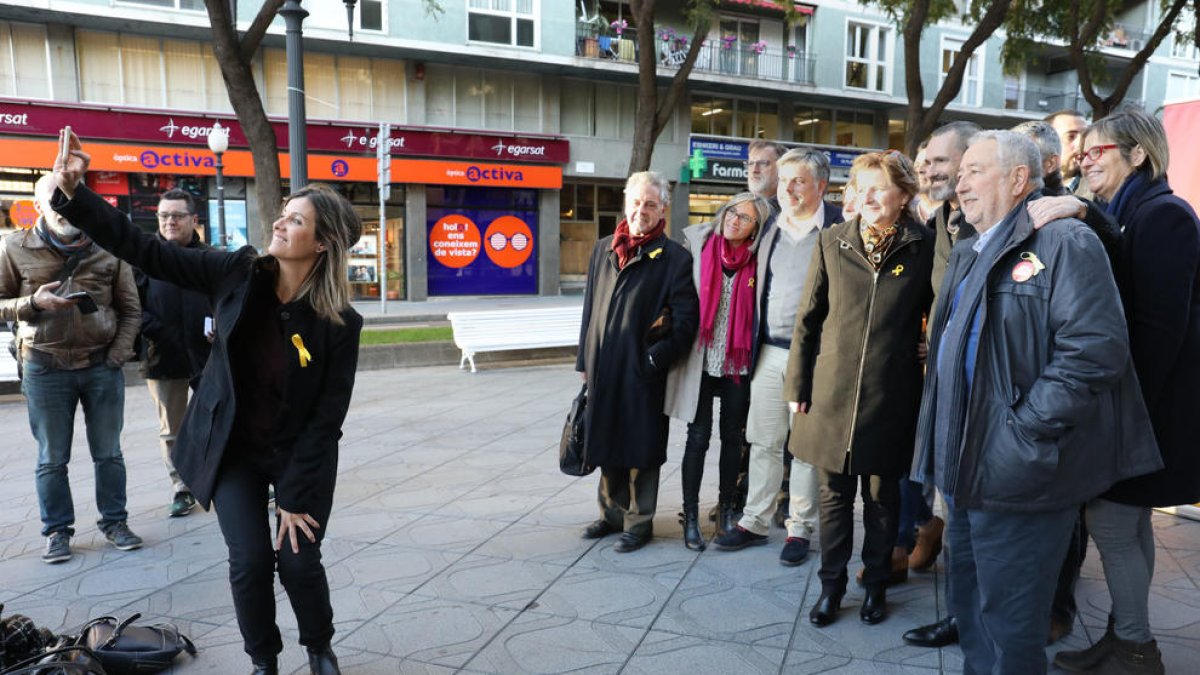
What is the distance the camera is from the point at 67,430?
439cm

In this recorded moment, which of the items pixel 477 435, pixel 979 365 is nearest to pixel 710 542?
pixel 979 365

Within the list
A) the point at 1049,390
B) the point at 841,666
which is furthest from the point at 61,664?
the point at 1049,390

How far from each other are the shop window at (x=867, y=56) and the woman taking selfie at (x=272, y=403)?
27.5m

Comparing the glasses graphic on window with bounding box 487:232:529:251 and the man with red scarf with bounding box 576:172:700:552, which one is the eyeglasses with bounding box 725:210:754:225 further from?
the glasses graphic on window with bounding box 487:232:529:251

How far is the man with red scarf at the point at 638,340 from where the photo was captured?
14.2 feet

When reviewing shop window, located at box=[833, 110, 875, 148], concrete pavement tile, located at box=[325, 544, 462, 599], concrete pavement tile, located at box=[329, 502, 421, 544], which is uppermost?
shop window, located at box=[833, 110, 875, 148]

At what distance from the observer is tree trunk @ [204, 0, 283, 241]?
10.5m

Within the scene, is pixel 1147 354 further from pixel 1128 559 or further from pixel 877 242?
pixel 877 242

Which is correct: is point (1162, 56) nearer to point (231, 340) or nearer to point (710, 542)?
point (710, 542)

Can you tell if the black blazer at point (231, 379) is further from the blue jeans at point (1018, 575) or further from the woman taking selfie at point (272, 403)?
the blue jeans at point (1018, 575)

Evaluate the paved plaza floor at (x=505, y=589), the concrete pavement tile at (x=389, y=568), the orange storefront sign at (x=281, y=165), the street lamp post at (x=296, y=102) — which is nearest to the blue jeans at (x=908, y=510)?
the paved plaza floor at (x=505, y=589)

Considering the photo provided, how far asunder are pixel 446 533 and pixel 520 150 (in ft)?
65.1

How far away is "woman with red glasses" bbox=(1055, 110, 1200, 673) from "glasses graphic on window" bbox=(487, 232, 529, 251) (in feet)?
70.7

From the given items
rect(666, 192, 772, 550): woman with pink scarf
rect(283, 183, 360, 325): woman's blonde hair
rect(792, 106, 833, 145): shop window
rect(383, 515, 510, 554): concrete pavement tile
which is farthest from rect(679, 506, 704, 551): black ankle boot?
rect(792, 106, 833, 145): shop window
